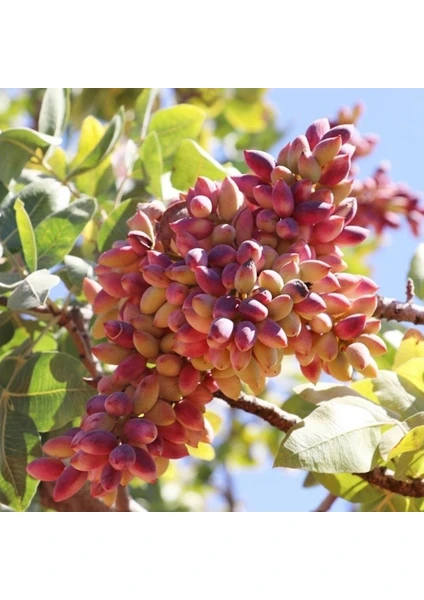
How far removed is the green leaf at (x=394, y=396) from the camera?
1093mm

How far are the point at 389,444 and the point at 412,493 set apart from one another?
82mm

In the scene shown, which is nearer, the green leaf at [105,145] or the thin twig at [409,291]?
the thin twig at [409,291]

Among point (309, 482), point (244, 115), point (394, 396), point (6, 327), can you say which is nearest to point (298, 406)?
point (309, 482)

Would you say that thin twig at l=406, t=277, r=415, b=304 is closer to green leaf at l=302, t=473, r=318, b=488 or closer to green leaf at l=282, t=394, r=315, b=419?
green leaf at l=282, t=394, r=315, b=419

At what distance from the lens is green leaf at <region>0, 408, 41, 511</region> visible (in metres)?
1.08

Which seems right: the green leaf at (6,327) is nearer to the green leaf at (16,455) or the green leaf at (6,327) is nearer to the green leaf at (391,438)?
the green leaf at (16,455)

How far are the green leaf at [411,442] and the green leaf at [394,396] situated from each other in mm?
110

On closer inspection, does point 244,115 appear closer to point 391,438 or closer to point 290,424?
point 290,424

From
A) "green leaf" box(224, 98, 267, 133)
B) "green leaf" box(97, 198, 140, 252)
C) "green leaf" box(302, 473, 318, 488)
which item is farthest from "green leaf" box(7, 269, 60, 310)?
"green leaf" box(224, 98, 267, 133)

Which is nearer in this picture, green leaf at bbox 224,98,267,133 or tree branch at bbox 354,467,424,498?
tree branch at bbox 354,467,424,498

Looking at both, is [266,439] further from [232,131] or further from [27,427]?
[27,427]

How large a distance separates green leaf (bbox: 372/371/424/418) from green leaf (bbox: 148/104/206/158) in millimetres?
585

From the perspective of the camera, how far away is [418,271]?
1361 millimetres

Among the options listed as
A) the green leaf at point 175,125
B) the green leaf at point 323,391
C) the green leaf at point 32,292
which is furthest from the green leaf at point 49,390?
the green leaf at point 175,125
